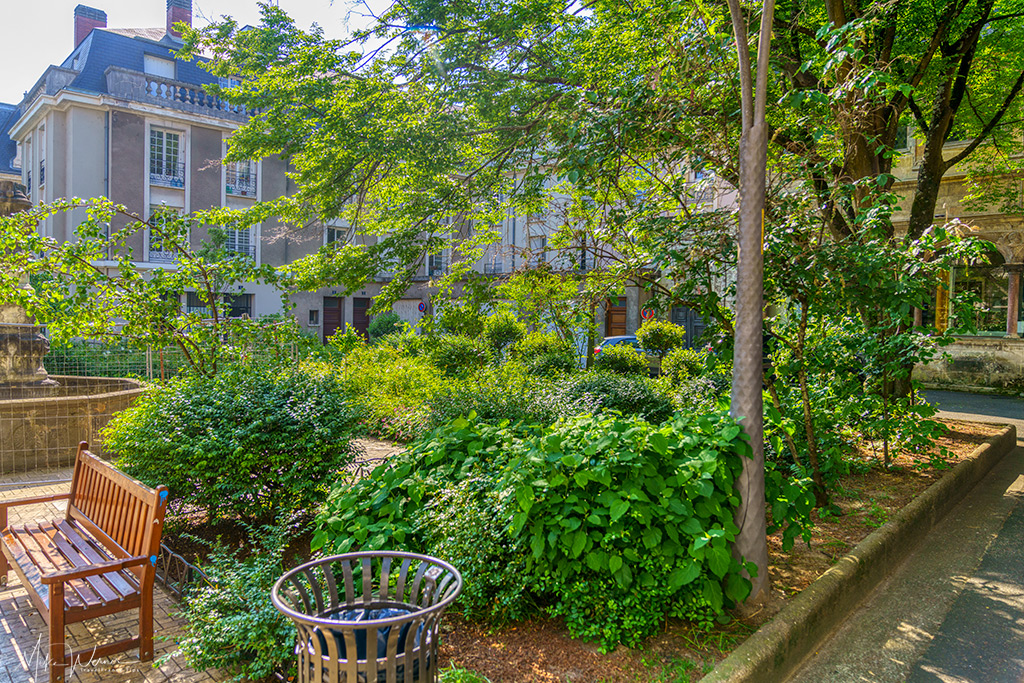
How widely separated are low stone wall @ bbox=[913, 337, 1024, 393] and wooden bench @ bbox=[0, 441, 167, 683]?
1886 centimetres

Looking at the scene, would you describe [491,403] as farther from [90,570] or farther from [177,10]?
[177,10]

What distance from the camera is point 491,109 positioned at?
865 cm

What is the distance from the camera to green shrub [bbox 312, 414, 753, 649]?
11.3 ft

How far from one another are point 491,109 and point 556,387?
3826mm

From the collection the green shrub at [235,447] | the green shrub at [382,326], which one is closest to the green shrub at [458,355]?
the green shrub at [235,447]

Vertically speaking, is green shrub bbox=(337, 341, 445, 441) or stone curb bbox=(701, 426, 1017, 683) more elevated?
green shrub bbox=(337, 341, 445, 441)

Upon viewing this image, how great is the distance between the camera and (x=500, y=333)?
14.5 meters

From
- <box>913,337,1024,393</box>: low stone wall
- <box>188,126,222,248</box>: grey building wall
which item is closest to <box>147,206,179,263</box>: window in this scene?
<box>913,337,1024,393</box>: low stone wall

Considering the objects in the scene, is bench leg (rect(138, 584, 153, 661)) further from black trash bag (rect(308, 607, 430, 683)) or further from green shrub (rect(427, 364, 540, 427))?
green shrub (rect(427, 364, 540, 427))

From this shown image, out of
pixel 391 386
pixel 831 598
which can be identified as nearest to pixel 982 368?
pixel 391 386

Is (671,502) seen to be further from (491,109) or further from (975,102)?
(975,102)

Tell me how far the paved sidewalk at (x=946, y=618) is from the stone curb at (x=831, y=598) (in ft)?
0.28

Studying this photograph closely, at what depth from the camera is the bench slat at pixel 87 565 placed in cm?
342

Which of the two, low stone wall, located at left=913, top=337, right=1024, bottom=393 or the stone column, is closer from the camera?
low stone wall, located at left=913, top=337, right=1024, bottom=393
